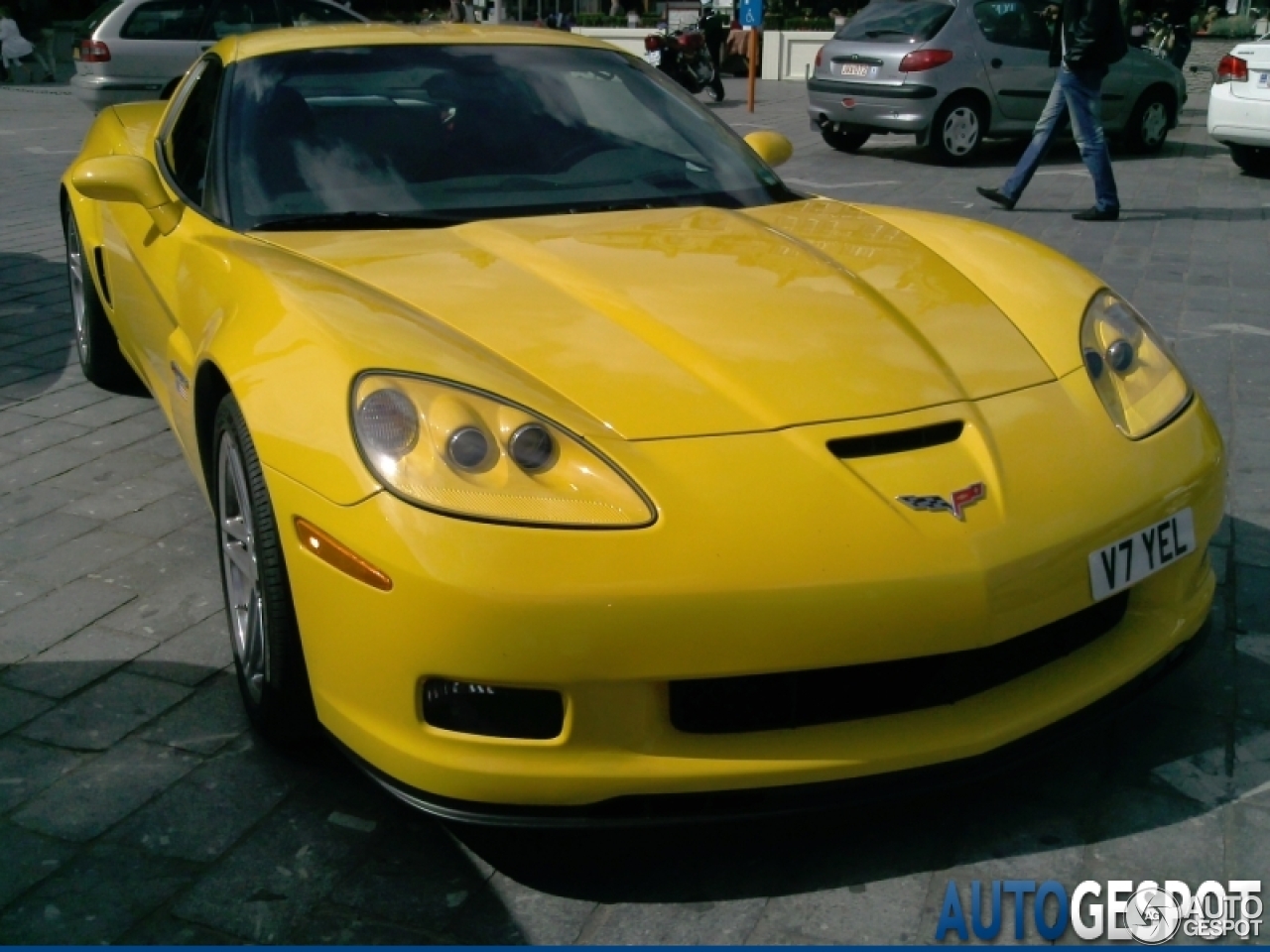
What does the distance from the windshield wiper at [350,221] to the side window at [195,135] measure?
0.40 meters

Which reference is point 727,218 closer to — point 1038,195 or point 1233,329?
point 1233,329

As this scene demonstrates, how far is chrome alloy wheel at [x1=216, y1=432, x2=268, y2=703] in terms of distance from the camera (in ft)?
8.95

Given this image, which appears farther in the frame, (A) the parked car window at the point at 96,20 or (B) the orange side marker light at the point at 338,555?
(A) the parked car window at the point at 96,20

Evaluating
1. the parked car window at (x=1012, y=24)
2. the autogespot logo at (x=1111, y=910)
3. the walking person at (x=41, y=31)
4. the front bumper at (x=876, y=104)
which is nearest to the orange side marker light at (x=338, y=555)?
the autogespot logo at (x=1111, y=910)

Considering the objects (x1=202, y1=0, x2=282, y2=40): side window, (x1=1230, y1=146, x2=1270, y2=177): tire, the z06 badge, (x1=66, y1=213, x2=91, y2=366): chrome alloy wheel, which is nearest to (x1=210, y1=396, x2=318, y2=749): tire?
the z06 badge

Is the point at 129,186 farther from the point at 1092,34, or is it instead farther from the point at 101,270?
the point at 1092,34

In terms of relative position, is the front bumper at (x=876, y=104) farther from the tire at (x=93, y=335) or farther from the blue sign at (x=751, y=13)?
the tire at (x=93, y=335)

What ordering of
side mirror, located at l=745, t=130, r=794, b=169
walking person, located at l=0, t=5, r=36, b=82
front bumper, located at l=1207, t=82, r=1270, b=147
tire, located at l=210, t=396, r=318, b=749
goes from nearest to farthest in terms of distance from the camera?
tire, located at l=210, t=396, r=318, b=749 < side mirror, located at l=745, t=130, r=794, b=169 < front bumper, located at l=1207, t=82, r=1270, b=147 < walking person, located at l=0, t=5, r=36, b=82

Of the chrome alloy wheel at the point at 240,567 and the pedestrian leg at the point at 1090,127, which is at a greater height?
the chrome alloy wheel at the point at 240,567

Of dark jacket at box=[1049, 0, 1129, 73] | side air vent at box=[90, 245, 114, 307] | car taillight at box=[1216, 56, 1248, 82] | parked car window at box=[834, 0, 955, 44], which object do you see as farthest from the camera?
parked car window at box=[834, 0, 955, 44]

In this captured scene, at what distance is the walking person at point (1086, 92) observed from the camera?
356 inches

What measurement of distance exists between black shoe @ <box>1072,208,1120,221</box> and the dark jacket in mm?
911

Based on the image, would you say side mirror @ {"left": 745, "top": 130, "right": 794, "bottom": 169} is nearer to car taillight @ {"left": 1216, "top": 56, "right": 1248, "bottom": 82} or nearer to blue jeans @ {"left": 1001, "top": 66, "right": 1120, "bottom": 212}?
blue jeans @ {"left": 1001, "top": 66, "right": 1120, "bottom": 212}

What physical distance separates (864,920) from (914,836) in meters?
0.27
